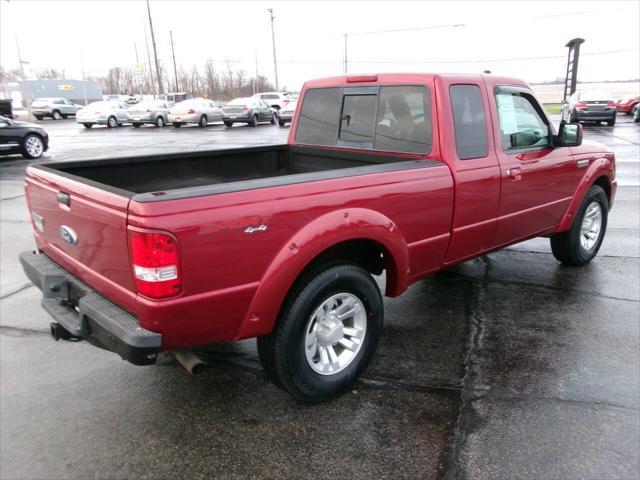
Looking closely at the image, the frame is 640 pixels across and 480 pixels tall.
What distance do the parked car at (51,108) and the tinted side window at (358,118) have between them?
44.5m

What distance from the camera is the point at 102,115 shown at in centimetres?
3106

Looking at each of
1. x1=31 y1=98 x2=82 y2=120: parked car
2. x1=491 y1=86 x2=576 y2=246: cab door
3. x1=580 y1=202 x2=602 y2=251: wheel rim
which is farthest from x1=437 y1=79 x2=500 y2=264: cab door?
x1=31 y1=98 x2=82 y2=120: parked car

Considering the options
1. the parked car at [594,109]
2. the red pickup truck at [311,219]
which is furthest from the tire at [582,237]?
the parked car at [594,109]

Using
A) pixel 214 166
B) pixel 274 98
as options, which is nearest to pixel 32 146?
pixel 214 166

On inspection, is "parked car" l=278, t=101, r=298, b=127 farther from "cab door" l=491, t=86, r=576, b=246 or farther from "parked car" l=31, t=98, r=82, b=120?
"cab door" l=491, t=86, r=576, b=246

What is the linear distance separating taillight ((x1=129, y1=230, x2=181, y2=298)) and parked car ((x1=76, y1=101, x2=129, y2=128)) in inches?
1249

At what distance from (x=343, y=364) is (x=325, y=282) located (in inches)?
24.8

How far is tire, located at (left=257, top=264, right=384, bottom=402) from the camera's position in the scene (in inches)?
116

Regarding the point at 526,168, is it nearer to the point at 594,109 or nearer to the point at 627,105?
the point at 594,109

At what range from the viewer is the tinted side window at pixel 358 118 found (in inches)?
167

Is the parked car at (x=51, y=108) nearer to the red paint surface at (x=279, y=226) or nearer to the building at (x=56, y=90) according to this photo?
the building at (x=56, y=90)

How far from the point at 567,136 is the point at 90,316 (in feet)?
Answer: 13.5

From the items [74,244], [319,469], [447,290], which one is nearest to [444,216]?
[447,290]

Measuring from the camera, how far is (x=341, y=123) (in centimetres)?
450
